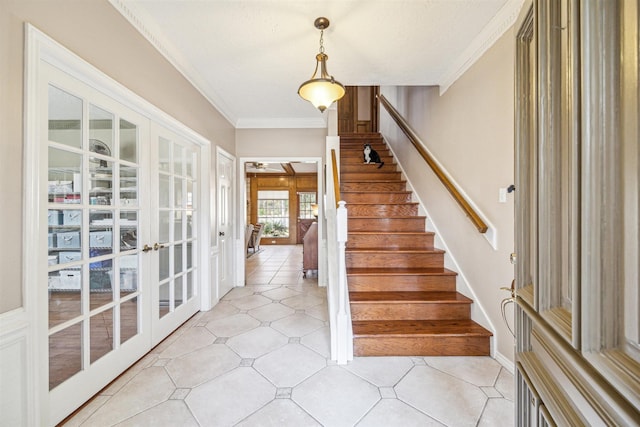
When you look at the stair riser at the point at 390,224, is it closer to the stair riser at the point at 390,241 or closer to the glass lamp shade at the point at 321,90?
Result: the stair riser at the point at 390,241

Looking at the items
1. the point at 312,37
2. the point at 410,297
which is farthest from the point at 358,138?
the point at 410,297

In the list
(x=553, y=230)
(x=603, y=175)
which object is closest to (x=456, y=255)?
(x=553, y=230)

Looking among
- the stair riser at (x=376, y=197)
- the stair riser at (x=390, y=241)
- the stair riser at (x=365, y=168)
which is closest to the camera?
the stair riser at (x=390, y=241)

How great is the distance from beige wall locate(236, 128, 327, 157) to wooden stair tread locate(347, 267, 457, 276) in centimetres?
217

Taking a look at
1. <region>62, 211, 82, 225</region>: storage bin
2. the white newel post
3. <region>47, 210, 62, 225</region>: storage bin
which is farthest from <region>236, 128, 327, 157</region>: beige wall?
<region>47, 210, 62, 225</region>: storage bin

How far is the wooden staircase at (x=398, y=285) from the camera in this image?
214cm

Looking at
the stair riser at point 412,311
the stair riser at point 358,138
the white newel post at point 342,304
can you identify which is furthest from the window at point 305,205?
the white newel post at point 342,304

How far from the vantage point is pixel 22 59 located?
1.18 metres

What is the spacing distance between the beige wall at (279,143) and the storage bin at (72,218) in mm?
2825

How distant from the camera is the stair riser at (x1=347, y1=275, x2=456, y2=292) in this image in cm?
258

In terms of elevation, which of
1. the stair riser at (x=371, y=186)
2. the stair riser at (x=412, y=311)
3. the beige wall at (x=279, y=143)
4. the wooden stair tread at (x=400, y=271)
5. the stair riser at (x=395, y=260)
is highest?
the beige wall at (x=279, y=143)

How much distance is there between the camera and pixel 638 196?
1.38 ft

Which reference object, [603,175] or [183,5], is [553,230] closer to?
[603,175]

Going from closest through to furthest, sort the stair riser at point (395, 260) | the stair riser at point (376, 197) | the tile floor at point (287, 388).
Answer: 1. the tile floor at point (287, 388)
2. the stair riser at point (395, 260)
3. the stair riser at point (376, 197)
